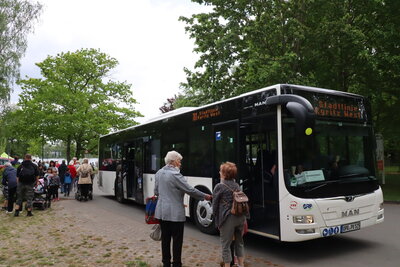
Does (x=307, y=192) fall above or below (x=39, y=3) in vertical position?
below

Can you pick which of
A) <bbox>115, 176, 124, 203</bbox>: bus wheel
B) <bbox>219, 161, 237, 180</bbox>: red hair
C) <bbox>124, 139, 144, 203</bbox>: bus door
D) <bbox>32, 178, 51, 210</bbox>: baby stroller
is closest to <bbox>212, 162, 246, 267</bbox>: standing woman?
<bbox>219, 161, 237, 180</bbox>: red hair

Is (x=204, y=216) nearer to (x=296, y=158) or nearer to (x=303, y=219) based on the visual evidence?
(x=303, y=219)

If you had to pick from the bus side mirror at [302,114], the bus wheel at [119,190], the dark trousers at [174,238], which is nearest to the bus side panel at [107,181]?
the bus wheel at [119,190]

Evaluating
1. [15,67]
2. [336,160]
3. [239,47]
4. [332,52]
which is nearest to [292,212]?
[336,160]

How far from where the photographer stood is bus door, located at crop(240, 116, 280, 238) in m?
6.23

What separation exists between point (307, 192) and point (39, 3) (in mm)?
26257

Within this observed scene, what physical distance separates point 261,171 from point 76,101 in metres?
29.3

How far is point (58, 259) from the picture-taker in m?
6.12

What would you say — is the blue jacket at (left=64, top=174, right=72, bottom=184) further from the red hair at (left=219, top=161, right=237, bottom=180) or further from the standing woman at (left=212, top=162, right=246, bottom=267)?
the red hair at (left=219, top=161, right=237, bottom=180)

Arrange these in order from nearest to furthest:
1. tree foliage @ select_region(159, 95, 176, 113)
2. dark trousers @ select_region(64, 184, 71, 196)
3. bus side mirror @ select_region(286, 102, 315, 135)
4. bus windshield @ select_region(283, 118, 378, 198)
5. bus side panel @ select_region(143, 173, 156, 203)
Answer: bus side mirror @ select_region(286, 102, 315, 135), bus windshield @ select_region(283, 118, 378, 198), bus side panel @ select_region(143, 173, 156, 203), dark trousers @ select_region(64, 184, 71, 196), tree foliage @ select_region(159, 95, 176, 113)

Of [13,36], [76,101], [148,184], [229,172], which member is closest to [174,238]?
[229,172]

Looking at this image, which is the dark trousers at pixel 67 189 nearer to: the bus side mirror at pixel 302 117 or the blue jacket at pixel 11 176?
the blue jacket at pixel 11 176

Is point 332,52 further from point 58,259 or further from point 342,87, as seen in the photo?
point 58,259

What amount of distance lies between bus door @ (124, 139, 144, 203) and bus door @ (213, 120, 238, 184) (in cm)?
492
